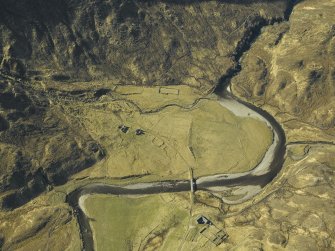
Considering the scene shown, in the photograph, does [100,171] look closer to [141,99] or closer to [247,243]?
[141,99]

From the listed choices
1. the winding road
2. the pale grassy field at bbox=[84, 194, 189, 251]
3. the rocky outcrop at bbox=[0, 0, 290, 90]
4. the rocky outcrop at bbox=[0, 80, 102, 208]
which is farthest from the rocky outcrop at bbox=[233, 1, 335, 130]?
the rocky outcrop at bbox=[0, 80, 102, 208]

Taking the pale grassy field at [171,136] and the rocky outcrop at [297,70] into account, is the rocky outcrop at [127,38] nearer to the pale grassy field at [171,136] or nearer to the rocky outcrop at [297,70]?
the rocky outcrop at [297,70]

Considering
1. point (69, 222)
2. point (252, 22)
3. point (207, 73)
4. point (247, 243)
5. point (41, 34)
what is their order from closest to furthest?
point (247, 243)
point (69, 222)
point (41, 34)
point (207, 73)
point (252, 22)

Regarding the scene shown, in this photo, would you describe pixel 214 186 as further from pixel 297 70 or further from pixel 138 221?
pixel 297 70

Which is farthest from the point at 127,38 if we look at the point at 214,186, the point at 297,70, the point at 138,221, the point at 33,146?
the point at 138,221

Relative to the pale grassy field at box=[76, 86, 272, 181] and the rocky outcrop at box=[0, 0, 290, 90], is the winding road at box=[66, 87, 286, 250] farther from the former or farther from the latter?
the rocky outcrop at box=[0, 0, 290, 90]

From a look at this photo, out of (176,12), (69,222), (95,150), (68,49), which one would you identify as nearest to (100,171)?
(95,150)

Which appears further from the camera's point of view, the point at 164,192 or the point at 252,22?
the point at 252,22
